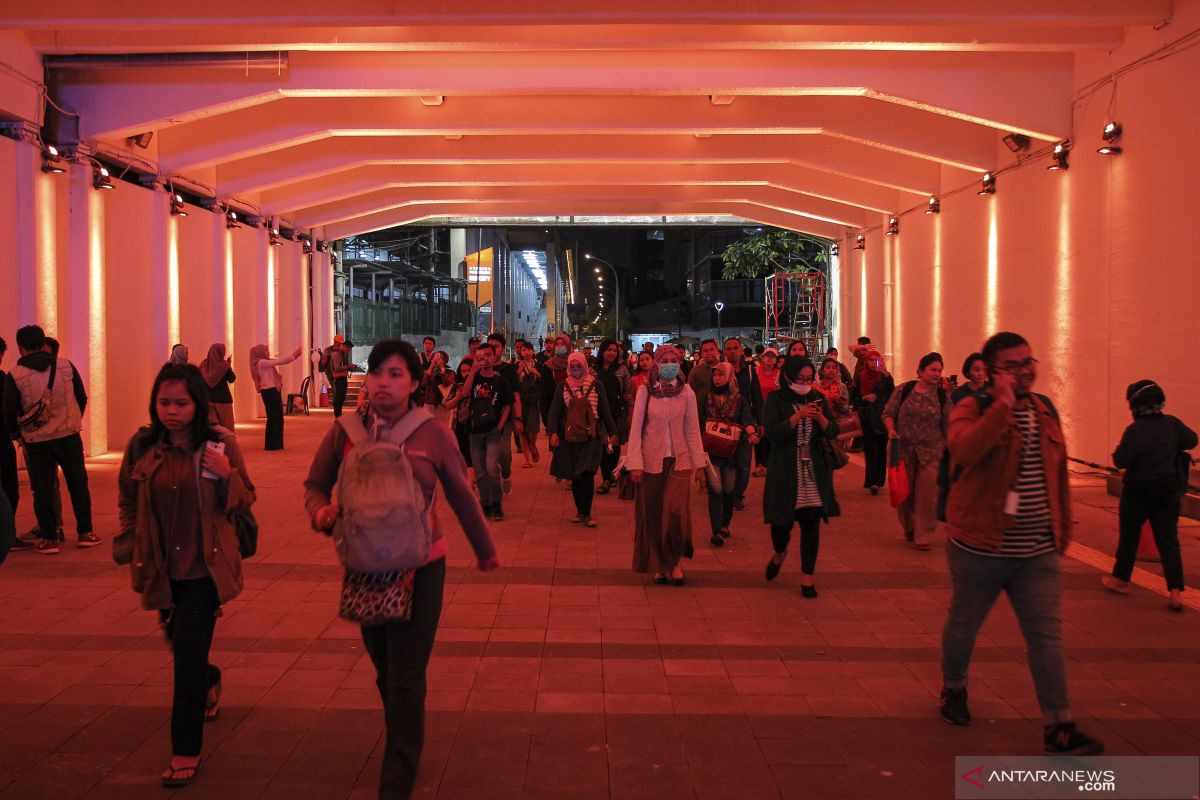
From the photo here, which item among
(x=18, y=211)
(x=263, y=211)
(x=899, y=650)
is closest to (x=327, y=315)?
(x=263, y=211)

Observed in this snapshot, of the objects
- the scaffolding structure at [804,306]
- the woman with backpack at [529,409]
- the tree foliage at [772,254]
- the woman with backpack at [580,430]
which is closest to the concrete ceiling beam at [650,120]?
the woman with backpack at [529,409]

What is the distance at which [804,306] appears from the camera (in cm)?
3175

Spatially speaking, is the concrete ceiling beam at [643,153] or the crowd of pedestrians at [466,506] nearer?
the crowd of pedestrians at [466,506]

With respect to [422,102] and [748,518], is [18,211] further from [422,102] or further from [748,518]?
[748,518]

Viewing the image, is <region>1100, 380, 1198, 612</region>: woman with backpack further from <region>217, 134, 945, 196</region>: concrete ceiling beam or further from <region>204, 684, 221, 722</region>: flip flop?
<region>217, 134, 945, 196</region>: concrete ceiling beam

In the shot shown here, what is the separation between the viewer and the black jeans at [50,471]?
8.44 meters

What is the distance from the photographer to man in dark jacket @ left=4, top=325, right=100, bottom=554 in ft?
27.1

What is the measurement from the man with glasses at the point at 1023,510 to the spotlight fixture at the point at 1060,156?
33.7 feet

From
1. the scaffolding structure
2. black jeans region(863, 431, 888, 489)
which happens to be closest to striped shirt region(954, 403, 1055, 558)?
black jeans region(863, 431, 888, 489)

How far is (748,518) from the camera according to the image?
10664mm

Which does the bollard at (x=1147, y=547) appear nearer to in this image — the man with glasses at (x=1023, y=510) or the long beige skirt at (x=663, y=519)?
the long beige skirt at (x=663, y=519)

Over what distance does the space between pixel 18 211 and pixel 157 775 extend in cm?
1151

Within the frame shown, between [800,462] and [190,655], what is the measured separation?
4.32 metres

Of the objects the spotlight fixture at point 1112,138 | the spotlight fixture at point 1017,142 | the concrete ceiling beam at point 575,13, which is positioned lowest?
the spotlight fixture at point 1112,138
